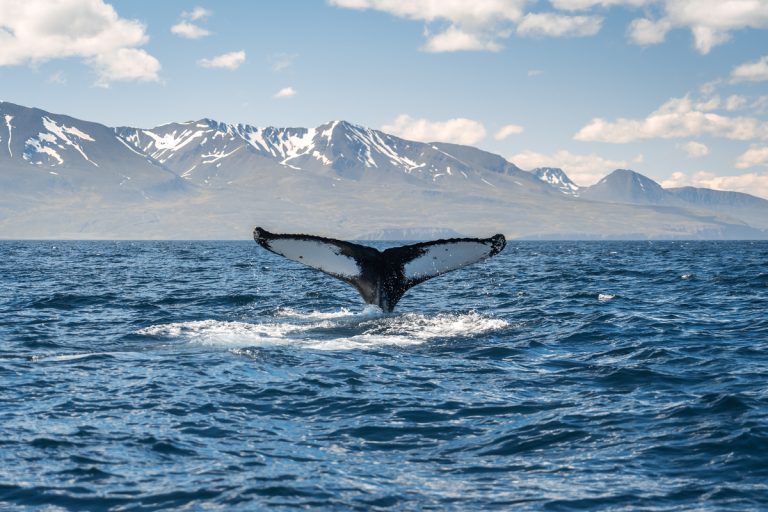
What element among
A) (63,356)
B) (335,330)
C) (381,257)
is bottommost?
(63,356)

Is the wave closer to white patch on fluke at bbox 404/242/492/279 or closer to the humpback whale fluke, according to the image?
the humpback whale fluke

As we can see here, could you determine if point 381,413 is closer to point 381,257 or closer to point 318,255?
point 318,255

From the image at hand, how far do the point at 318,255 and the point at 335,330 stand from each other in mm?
2327

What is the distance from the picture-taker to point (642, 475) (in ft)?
23.1

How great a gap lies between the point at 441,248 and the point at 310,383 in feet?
11.2

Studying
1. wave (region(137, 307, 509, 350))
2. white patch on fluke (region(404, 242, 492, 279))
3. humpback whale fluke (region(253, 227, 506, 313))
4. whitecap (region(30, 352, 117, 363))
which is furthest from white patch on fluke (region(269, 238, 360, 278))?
whitecap (region(30, 352, 117, 363))

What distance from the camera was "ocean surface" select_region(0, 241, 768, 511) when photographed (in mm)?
6730

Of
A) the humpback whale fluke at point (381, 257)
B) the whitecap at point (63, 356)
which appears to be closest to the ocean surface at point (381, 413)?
the whitecap at point (63, 356)

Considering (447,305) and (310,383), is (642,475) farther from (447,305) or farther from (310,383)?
(447,305)

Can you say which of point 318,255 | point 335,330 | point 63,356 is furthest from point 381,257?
point 63,356

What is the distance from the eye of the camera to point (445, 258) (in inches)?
513

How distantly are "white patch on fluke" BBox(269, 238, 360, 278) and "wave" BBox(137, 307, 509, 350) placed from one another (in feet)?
3.90

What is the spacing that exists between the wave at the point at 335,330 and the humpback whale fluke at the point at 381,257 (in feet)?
2.48

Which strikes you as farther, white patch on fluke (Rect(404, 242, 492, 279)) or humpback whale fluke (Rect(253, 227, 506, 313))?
white patch on fluke (Rect(404, 242, 492, 279))
